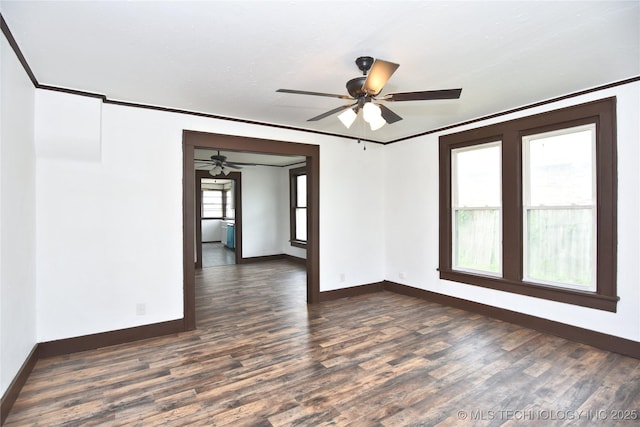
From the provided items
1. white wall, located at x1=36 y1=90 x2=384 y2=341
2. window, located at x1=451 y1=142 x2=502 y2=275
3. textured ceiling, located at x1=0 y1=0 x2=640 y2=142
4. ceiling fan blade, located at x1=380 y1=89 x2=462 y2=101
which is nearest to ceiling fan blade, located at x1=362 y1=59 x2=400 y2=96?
ceiling fan blade, located at x1=380 y1=89 x2=462 y2=101

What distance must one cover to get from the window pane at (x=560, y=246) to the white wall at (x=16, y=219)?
191 inches

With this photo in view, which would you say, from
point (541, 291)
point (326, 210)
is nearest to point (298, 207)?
point (326, 210)

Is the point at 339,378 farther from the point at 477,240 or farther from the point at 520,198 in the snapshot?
the point at 520,198

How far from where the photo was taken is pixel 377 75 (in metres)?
2.18

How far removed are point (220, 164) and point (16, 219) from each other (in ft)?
14.3

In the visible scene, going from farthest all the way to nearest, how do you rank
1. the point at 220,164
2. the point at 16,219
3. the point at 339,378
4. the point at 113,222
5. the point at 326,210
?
the point at 220,164
the point at 326,210
the point at 113,222
the point at 339,378
the point at 16,219

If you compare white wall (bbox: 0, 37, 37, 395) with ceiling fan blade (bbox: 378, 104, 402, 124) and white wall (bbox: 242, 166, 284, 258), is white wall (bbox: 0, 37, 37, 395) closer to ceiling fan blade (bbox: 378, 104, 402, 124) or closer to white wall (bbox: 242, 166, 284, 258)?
ceiling fan blade (bbox: 378, 104, 402, 124)

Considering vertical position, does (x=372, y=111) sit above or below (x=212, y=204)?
above

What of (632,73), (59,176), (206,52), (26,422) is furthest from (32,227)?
(632,73)

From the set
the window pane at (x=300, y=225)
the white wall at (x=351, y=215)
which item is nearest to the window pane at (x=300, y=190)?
the window pane at (x=300, y=225)

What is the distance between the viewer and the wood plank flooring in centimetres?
219

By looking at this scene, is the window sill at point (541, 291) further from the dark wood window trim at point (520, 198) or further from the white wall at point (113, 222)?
the white wall at point (113, 222)

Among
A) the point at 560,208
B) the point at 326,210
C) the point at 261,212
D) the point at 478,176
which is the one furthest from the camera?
the point at 261,212

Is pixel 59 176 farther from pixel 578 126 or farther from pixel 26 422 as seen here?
pixel 578 126
